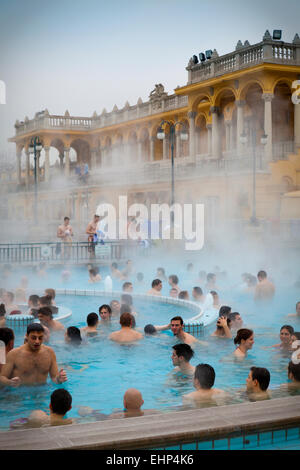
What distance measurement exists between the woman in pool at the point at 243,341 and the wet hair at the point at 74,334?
7.74ft

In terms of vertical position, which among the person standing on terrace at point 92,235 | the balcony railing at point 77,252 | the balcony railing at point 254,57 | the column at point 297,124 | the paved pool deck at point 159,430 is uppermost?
the balcony railing at point 254,57

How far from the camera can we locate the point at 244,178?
970 inches

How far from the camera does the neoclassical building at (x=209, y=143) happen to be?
25.0m

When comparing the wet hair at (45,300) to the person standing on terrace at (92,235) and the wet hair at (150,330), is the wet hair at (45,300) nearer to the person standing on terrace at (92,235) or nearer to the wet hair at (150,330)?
the wet hair at (150,330)

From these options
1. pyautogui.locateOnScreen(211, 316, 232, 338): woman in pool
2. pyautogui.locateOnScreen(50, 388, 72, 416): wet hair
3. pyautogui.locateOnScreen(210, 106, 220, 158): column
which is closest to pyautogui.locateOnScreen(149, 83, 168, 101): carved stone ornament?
pyautogui.locateOnScreen(210, 106, 220, 158): column

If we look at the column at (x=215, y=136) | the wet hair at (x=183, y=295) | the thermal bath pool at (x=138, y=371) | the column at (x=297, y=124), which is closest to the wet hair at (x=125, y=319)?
the thermal bath pool at (x=138, y=371)

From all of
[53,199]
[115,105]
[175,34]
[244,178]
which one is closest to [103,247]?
[244,178]

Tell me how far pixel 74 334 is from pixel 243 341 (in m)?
2.54

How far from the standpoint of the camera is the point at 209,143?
105 ft

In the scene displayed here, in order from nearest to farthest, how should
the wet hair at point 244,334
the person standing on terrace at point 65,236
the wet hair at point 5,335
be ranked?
the wet hair at point 5,335, the wet hair at point 244,334, the person standing on terrace at point 65,236

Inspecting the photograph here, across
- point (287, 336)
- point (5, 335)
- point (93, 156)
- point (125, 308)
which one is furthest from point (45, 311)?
point (93, 156)

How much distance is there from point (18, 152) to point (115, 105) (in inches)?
472

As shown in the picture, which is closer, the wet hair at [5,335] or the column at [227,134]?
the wet hair at [5,335]
